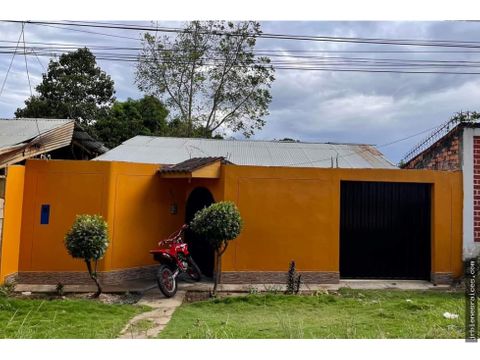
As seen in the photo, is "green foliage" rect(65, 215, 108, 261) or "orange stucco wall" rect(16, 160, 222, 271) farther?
"orange stucco wall" rect(16, 160, 222, 271)

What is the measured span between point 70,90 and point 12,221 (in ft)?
49.2

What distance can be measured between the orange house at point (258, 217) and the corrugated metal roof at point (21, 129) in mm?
486

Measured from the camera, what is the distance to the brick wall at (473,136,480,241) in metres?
7.89

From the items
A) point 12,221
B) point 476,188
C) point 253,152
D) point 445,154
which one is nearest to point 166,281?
point 12,221

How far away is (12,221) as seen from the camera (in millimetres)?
7078

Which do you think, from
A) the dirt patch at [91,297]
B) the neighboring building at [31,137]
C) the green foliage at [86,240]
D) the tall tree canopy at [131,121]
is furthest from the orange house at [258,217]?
the tall tree canopy at [131,121]

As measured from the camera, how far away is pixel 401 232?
8125 millimetres

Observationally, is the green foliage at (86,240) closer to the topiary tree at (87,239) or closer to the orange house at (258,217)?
the topiary tree at (87,239)

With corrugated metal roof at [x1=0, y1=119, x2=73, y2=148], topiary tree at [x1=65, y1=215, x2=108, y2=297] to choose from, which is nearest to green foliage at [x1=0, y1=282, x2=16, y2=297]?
topiary tree at [x1=65, y1=215, x2=108, y2=297]

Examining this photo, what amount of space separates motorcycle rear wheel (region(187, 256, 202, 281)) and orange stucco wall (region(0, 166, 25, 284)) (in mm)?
2992

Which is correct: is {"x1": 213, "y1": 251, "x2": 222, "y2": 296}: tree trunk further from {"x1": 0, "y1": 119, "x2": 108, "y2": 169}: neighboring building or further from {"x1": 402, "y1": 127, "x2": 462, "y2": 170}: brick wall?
{"x1": 402, "y1": 127, "x2": 462, "y2": 170}: brick wall

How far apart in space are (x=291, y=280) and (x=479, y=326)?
291 centimetres

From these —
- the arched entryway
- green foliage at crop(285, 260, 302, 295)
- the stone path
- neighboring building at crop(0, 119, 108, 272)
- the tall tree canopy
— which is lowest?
the stone path

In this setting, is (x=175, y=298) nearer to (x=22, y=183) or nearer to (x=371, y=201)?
(x=22, y=183)
